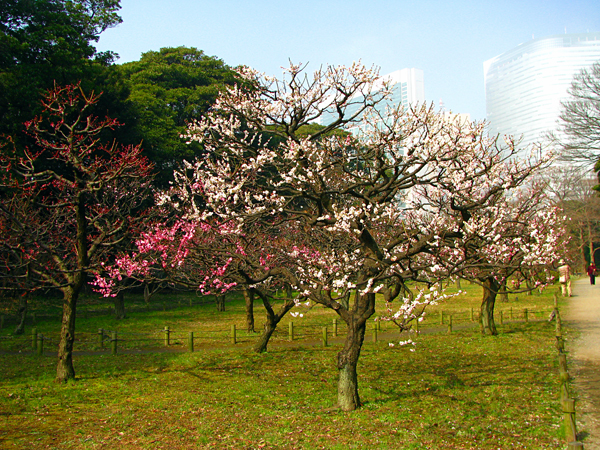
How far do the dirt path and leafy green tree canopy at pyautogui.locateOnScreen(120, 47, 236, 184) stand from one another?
23.1 metres

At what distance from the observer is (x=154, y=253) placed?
17406mm

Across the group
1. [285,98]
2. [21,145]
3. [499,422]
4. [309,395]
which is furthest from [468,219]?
[21,145]

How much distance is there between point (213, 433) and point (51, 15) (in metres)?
25.8

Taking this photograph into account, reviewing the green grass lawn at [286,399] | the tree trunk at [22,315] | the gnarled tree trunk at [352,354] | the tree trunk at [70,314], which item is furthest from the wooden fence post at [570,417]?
the tree trunk at [22,315]

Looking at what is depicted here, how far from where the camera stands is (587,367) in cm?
1289

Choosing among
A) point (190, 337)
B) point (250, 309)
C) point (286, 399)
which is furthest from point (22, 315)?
point (286, 399)

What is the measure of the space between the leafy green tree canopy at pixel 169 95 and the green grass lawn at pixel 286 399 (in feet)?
53.5

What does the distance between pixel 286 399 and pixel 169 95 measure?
97.2 feet

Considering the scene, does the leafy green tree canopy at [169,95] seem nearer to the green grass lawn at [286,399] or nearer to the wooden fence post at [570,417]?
the green grass lawn at [286,399]

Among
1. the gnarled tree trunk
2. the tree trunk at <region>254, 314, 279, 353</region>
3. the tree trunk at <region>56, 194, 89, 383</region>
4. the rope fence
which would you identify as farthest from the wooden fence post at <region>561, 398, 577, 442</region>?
the tree trunk at <region>56, 194, 89, 383</region>

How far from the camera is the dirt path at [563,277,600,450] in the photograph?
26.8 ft

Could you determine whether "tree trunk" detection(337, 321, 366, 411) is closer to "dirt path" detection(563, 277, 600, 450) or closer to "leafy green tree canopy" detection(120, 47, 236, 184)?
"dirt path" detection(563, 277, 600, 450)

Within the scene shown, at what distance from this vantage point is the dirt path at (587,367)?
8.17m

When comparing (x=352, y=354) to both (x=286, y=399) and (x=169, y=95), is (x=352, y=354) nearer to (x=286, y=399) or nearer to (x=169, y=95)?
Result: (x=286, y=399)
